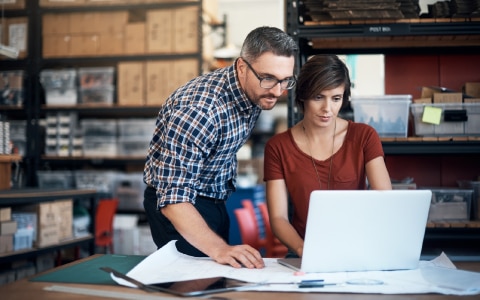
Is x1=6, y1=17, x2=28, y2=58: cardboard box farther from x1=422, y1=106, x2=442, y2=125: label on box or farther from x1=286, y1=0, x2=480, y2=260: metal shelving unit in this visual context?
x1=422, y1=106, x2=442, y2=125: label on box

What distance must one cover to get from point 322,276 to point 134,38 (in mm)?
4361

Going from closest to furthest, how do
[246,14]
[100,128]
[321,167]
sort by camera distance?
[321,167] → [100,128] → [246,14]

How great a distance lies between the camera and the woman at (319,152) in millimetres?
1848

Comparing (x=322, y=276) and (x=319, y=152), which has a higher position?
(x=319, y=152)

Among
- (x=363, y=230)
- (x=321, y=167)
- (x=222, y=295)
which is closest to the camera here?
(x=222, y=295)

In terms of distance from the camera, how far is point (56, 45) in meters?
5.38

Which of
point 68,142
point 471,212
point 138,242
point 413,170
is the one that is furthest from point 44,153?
point 471,212

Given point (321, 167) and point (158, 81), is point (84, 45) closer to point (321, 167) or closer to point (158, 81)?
point (158, 81)

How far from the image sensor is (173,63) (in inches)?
201

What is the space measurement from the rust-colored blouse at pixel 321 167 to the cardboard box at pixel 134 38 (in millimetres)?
3544

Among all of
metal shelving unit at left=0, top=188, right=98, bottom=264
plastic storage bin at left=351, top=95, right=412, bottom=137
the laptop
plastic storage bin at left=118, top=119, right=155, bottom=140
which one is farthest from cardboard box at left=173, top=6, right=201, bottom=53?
the laptop

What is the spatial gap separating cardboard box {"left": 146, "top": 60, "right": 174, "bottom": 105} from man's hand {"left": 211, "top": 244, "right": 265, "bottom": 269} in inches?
150

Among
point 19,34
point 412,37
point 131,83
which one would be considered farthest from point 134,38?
point 412,37

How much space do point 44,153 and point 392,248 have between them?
4.69 m
